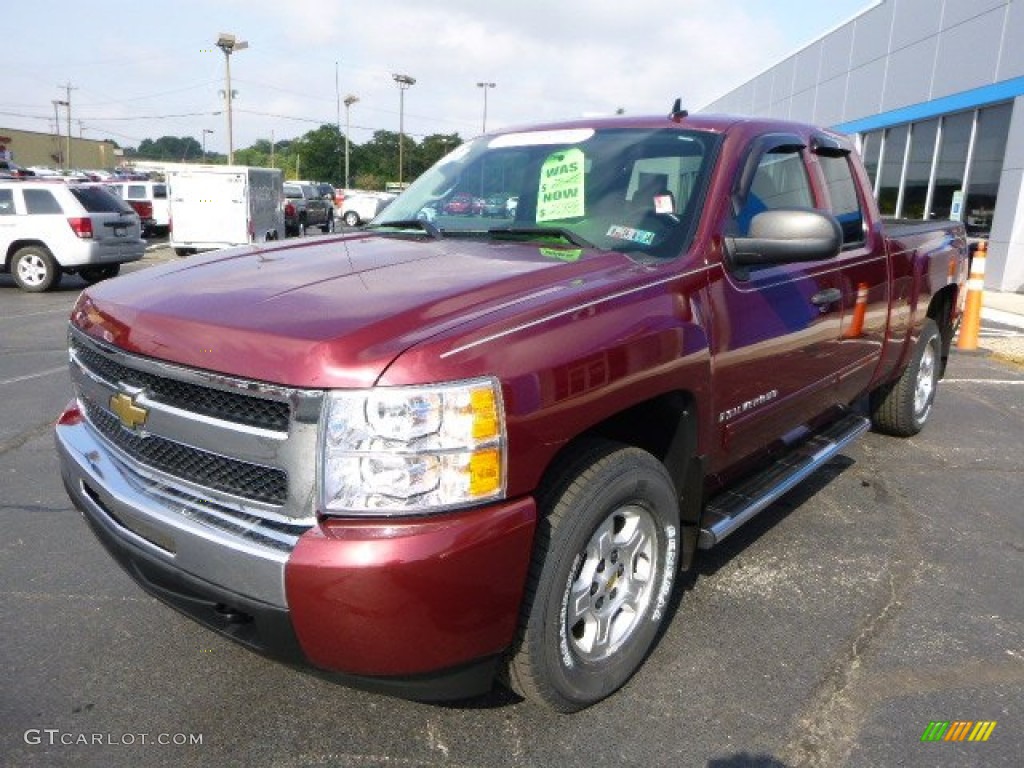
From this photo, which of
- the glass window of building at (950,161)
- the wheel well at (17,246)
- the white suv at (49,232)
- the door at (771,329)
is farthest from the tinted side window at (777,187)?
the glass window of building at (950,161)

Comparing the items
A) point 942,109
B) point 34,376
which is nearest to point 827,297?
point 34,376

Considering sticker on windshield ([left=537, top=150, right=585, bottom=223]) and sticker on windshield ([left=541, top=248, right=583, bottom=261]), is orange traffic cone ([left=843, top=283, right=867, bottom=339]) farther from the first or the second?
sticker on windshield ([left=541, top=248, right=583, bottom=261])

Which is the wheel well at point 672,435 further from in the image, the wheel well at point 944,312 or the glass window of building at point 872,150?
the glass window of building at point 872,150

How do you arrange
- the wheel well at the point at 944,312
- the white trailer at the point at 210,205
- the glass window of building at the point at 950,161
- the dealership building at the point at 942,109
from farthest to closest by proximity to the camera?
the white trailer at the point at 210,205 → the glass window of building at the point at 950,161 → the dealership building at the point at 942,109 → the wheel well at the point at 944,312

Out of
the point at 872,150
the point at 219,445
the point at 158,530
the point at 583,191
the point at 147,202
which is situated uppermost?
the point at 872,150

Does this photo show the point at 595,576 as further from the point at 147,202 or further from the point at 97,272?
the point at 147,202

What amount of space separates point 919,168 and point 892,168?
4.56 ft

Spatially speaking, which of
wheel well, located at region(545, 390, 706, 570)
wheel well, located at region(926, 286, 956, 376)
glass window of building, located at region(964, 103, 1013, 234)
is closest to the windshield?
wheel well, located at region(545, 390, 706, 570)

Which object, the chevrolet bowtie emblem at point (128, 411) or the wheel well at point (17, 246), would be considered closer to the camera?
the chevrolet bowtie emblem at point (128, 411)

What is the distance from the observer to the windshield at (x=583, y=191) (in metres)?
2.98

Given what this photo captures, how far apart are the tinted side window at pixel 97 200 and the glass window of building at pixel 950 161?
16.0m

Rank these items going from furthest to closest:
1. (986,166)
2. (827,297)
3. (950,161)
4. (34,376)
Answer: (950,161) < (986,166) < (34,376) < (827,297)

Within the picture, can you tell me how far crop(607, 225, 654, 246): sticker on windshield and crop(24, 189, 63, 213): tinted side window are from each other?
13.2m

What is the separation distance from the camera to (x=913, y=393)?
17.9 feet
